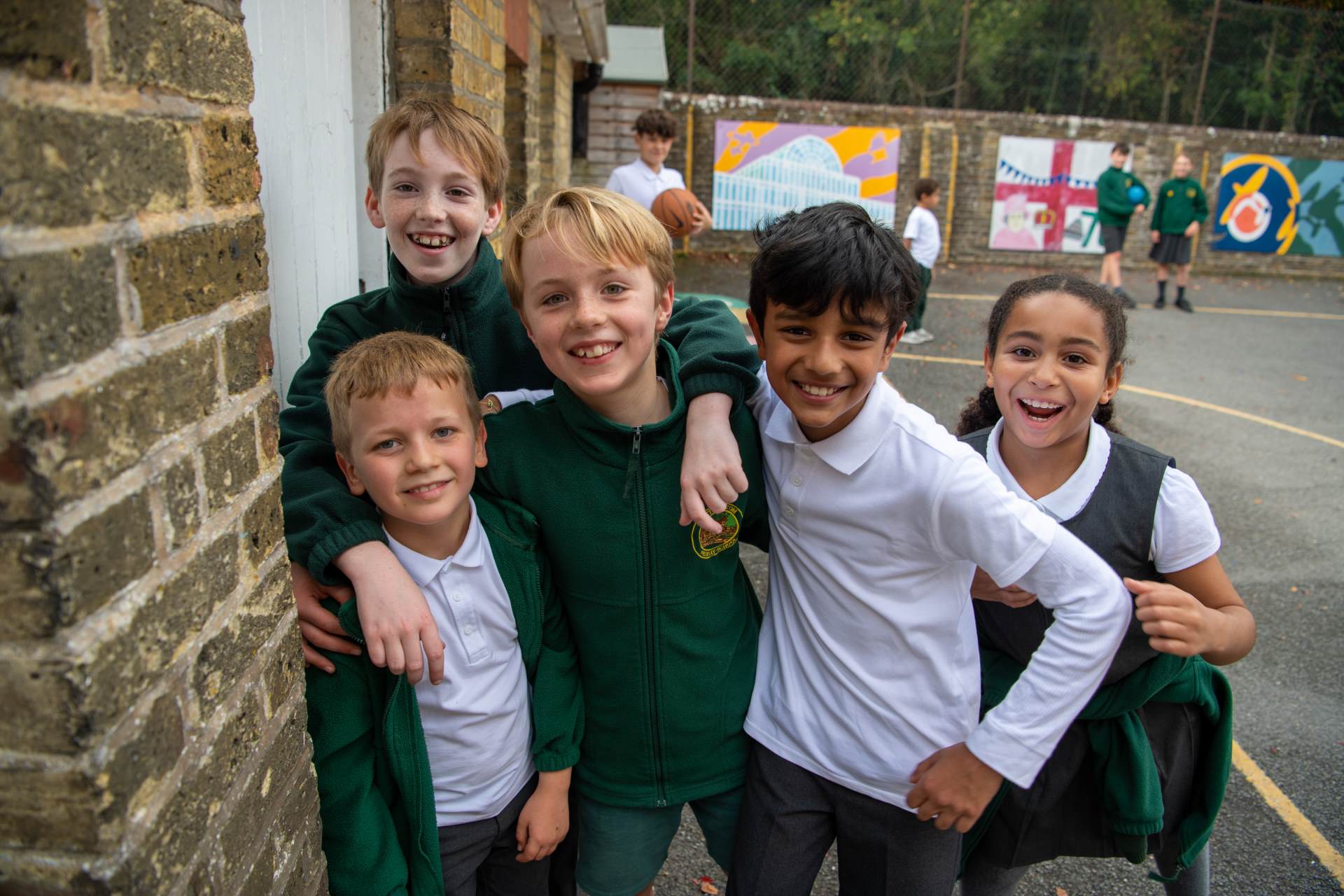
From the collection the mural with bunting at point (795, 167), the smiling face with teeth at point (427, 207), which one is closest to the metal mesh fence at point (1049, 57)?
the mural with bunting at point (795, 167)

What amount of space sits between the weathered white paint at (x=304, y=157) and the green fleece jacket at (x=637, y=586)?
869mm

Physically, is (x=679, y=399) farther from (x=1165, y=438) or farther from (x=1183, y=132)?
(x=1183, y=132)

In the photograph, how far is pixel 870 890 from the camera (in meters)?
1.83

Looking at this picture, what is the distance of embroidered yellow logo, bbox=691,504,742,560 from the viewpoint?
1.77m

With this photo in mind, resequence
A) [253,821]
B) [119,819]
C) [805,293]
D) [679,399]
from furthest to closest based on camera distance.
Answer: [679,399] → [805,293] → [253,821] → [119,819]

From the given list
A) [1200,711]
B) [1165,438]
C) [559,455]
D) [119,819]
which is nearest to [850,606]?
[559,455]

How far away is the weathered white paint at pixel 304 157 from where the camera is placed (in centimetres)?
207

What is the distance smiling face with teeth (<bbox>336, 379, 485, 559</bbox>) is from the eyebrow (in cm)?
121

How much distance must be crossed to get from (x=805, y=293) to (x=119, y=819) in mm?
1294

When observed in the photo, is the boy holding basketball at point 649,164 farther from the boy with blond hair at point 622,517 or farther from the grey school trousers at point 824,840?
the grey school trousers at point 824,840

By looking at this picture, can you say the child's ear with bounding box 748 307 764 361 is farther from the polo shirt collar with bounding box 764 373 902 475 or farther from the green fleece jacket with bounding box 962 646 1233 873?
the green fleece jacket with bounding box 962 646 1233 873

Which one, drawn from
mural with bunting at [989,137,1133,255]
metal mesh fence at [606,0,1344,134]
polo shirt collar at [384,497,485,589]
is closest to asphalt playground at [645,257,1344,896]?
polo shirt collar at [384,497,485,589]

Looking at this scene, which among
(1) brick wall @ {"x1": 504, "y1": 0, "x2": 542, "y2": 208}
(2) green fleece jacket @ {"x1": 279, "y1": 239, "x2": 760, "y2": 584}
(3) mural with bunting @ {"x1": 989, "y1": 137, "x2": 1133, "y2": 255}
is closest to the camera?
(2) green fleece jacket @ {"x1": 279, "y1": 239, "x2": 760, "y2": 584}

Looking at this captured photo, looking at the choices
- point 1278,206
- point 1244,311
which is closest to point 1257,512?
point 1244,311
